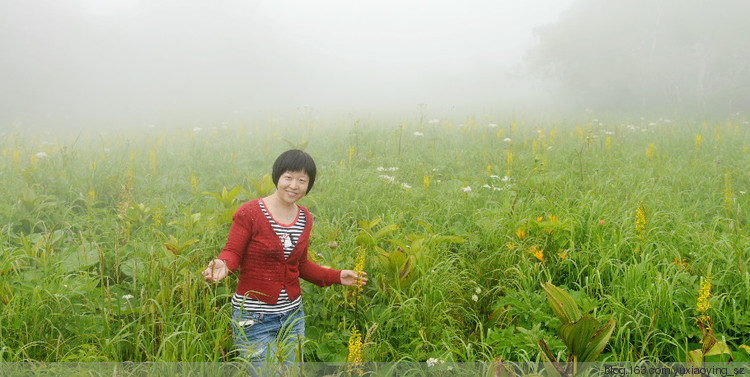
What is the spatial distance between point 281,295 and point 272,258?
18cm

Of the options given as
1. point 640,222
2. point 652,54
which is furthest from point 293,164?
point 652,54

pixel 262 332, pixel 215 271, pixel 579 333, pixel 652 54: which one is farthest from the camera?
pixel 652 54

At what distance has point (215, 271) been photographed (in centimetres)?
161

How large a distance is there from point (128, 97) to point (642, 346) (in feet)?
70.6

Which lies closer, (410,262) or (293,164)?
(293,164)

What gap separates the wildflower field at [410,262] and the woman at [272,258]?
5.5 inches

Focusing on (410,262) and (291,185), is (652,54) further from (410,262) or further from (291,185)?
Result: (291,185)

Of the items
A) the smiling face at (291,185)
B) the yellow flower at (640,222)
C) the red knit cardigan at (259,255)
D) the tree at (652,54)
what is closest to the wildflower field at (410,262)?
the yellow flower at (640,222)

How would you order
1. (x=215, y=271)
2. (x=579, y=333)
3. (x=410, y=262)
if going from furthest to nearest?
(x=410, y=262) < (x=215, y=271) < (x=579, y=333)

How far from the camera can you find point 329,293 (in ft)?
7.22

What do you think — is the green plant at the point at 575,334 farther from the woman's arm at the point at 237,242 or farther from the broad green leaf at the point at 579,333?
A: the woman's arm at the point at 237,242

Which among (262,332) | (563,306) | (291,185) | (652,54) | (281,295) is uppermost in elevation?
(652,54)

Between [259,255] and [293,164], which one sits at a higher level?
[293,164]

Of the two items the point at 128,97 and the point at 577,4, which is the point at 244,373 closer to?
the point at 128,97
